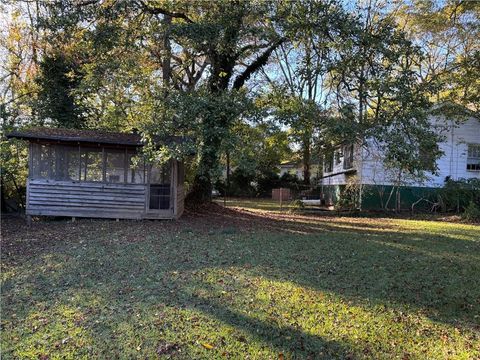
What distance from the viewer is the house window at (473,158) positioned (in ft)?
64.0

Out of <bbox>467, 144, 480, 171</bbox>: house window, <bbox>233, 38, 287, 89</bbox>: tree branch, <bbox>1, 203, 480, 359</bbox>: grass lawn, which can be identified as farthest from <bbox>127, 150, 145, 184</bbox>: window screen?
<bbox>467, 144, 480, 171</bbox>: house window

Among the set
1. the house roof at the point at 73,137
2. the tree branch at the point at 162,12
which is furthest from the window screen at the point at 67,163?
the tree branch at the point at 162,12

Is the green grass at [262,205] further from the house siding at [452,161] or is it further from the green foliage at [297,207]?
the house siding at [452,161]

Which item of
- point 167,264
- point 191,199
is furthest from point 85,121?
point 167,264

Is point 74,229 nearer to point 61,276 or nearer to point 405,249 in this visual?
point 61,276

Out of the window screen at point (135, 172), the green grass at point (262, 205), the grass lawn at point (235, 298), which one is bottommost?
the grass lawn at point (235, 298)

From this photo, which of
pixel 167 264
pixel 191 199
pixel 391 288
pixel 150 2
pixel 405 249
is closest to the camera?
pixel 391 288

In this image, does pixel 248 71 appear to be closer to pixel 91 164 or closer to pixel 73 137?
pixel 91 164

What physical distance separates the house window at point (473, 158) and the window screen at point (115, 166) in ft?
57.3

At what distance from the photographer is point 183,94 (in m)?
8.95

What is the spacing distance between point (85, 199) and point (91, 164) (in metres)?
1.07

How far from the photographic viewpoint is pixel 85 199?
37.1 feet

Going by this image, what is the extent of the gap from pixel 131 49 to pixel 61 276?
650 cm

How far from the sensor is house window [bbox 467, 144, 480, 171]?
19.5 metres
